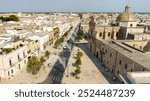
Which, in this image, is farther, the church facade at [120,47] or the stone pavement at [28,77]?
the stone pavement at [28,77]

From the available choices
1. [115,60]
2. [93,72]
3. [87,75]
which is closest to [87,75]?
[87,75]

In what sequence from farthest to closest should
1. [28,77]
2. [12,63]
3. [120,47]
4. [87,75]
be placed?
[120,47]
[87,75]
[28,77]
[12,63]

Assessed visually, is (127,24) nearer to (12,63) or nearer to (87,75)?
(87,75)

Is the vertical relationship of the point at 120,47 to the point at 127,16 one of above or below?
below

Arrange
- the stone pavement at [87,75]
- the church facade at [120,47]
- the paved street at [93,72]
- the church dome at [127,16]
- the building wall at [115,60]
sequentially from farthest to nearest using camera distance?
1. the church dome at [127,16]
2. the paved street at [93,72]
3. the stone pavement at [87,75]
4. the church facade at [120,47]
5. the building wall at [115,60]

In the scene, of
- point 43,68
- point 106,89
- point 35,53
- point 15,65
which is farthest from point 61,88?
point 35,53

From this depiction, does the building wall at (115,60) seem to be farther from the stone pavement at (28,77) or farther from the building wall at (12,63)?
the building wall at (12,63)

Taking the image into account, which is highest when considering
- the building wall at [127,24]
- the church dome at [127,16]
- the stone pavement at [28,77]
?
the church dome at [127,16]

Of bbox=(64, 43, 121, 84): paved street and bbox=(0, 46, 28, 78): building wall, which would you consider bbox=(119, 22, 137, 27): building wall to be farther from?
bbox=(0, 46, 28, 78): building wall

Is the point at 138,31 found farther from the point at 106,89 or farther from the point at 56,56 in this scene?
the point at 106,89

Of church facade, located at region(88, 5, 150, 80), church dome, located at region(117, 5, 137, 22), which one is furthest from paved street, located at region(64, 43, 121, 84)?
church dome, located at region(117, 5, 137, 22)

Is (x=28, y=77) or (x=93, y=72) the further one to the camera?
(x=93, y=72)

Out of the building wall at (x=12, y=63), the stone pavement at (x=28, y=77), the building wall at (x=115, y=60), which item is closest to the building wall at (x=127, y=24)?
the building wall at (x=115, y=60)

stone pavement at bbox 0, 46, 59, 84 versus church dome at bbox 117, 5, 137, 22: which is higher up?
church dome at bbox 117, 5, 137, 22
